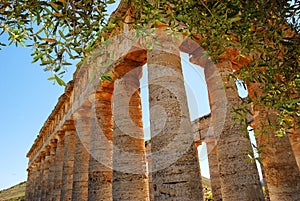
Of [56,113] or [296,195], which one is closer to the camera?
[296,195]

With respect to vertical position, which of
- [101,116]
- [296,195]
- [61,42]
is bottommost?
[296,195]

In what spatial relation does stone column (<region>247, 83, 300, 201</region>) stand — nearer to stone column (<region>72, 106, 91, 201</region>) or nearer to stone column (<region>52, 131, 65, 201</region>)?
stone column (<region>72, 106, 91, 201</region>)

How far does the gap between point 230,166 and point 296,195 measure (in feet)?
9.47

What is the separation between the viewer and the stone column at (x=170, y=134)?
19.4ft

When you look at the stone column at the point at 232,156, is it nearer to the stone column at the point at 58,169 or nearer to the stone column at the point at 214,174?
the stone column at the point at 214,174

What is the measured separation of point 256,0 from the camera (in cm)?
304

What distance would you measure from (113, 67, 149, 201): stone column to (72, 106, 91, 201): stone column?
4.13 m

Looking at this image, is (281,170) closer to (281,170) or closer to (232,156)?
(281,170)

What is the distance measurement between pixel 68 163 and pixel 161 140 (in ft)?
32.7

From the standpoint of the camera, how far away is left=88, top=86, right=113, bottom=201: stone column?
9.79 m

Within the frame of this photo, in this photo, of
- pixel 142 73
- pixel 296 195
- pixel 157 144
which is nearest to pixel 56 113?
pixel 142 73

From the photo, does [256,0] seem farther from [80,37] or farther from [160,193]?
[160,193]

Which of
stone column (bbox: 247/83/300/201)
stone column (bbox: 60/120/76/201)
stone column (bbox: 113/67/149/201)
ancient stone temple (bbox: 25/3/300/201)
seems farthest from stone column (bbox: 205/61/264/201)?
stone column (bbox: 60/120/76/201)

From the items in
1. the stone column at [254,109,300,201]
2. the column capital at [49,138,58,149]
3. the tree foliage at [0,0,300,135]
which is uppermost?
→ the column capital at [49,138,58,149]
